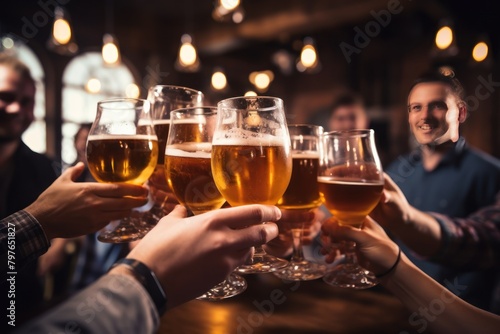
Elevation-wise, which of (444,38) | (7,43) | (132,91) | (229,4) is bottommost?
(132,91)

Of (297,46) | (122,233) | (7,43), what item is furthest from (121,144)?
(297,46)

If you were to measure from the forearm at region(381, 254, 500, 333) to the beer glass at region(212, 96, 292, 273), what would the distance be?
1.38 feet

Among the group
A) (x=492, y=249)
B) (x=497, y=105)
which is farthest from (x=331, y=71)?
(x=492, y=249)

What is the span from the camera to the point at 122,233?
1211mm

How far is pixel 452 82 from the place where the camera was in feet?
3.45

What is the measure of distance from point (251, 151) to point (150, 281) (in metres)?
0.35

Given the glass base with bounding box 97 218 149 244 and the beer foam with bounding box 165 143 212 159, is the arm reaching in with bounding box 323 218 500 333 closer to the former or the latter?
the beer foam with bounding box 165 143 212 159

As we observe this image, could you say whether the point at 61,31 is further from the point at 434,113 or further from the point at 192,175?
the point at 434,113

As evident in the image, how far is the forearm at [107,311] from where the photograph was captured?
0.55 meters

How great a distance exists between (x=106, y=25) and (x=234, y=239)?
325 inches

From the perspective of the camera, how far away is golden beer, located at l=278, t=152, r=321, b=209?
1.14 meters

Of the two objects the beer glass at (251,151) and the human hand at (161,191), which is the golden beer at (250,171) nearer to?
the beer glass at (251,151)

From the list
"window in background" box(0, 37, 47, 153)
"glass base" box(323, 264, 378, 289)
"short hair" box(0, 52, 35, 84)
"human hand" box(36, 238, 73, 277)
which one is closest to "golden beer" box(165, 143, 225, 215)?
"glass base" box(323, 264, 378, 289)

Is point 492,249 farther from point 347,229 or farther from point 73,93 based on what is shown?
point 73,93
